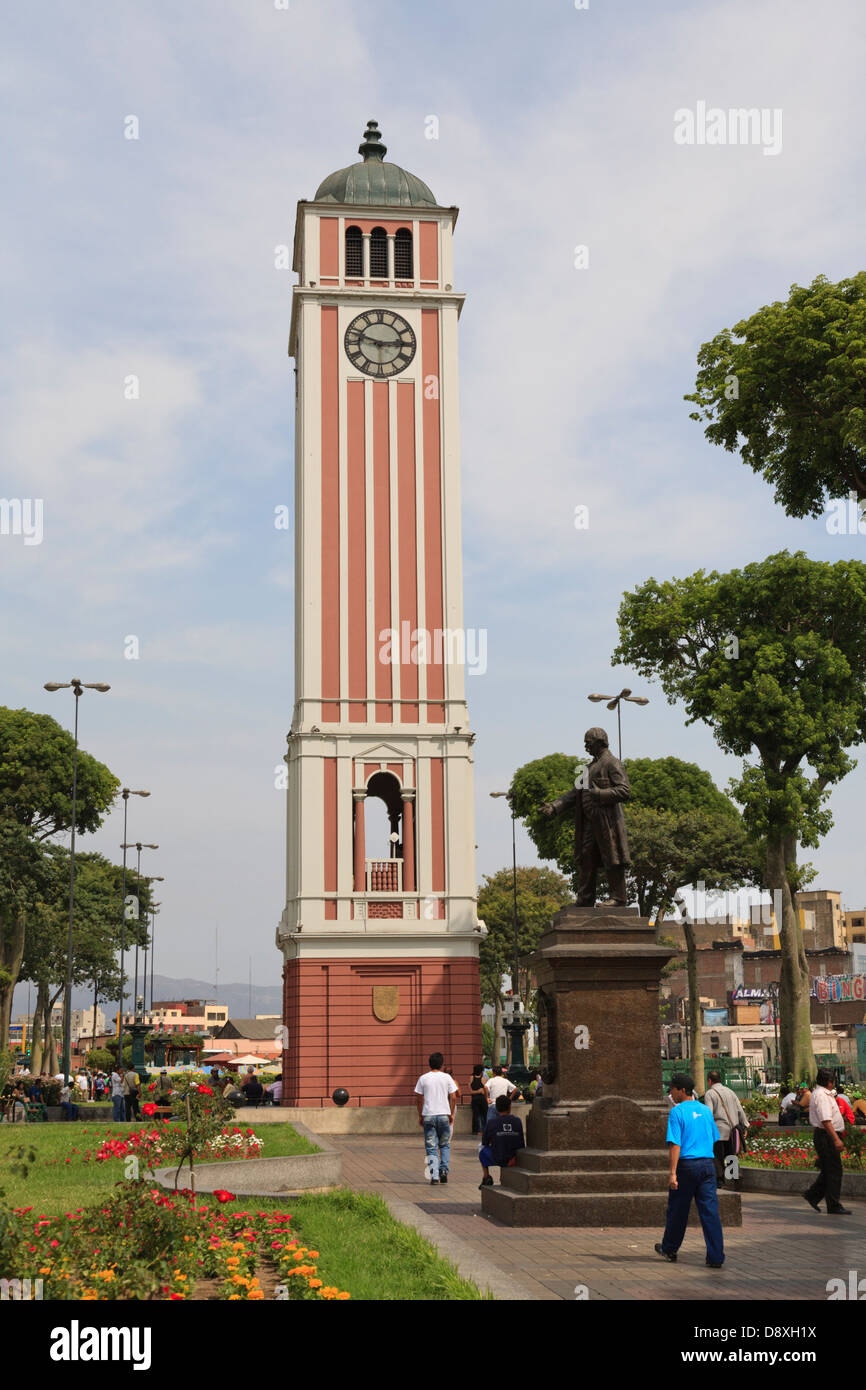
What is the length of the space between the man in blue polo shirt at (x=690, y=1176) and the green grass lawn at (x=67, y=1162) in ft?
17.2

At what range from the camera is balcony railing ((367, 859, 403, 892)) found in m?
38.7

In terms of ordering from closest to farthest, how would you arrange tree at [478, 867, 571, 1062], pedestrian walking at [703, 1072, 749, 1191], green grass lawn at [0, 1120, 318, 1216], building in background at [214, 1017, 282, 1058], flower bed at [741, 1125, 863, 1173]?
green grass lawn at [0, 1120, 318, 1216] < pedestrian walking at [703, 1072, 749, 1191] < flower bed at [741, 1125, 863, 1173] < tree at [478, 867, 571, 1062] < building in background at [214, 1017, 282, 1058]

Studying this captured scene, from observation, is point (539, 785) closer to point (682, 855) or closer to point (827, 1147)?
point (682, 855)

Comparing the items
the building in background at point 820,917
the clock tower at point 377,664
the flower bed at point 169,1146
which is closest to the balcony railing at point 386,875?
the clock tower at point 377,664

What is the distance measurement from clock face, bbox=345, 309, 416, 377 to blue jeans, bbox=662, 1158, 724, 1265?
3260 cm

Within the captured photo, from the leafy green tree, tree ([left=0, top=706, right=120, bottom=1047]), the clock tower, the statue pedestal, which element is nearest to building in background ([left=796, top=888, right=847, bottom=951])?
A: the leafy green tree

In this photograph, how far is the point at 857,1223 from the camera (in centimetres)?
1473

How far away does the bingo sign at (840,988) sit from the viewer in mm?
85125

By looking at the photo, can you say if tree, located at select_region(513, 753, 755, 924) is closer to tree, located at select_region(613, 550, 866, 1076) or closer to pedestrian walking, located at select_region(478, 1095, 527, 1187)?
tree, located at select_region(613, 550, 866, 1076)

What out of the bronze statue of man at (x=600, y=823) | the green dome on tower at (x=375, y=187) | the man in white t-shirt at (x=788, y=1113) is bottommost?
the man in white t-shirt at (x=788, y=1113)

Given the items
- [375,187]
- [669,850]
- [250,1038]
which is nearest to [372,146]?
[375,187]

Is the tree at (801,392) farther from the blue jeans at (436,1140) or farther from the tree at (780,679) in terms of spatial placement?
the blue jeans at (436,1140)
